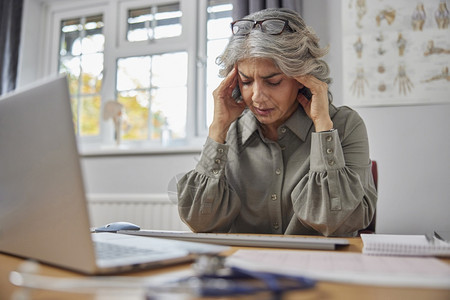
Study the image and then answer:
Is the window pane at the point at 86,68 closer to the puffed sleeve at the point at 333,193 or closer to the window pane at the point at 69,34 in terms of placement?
the window pane at the point at 69,34

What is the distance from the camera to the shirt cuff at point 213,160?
1.23 meters

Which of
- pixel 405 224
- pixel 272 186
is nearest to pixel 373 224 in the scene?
pixel 272 186

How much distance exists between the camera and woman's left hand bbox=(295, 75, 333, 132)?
1194mm

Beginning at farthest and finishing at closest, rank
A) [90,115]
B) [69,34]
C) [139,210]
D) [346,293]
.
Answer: [69,34] → [90,115] → [139,210] → [346,293]

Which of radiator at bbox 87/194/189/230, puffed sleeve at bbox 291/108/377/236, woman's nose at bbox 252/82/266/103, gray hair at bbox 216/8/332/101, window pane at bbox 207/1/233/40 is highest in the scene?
window pane at bbox 207/1/233/40

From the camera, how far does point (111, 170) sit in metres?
2.55

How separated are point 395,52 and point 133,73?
1609 mm

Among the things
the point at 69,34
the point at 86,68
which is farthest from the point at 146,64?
the point at 69,34

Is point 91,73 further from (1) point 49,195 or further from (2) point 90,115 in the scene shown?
(1) point 49,195

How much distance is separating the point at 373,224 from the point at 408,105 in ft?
3.02

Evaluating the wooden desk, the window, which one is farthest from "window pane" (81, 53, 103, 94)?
the wooden desk

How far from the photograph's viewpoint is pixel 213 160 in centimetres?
124

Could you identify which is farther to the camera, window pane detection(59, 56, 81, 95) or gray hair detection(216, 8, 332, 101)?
window pane detection(59, 56, 81, 95)

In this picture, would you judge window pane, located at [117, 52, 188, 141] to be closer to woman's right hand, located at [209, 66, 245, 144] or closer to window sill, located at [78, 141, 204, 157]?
window sill, located at [78, 141, 204, 157]
